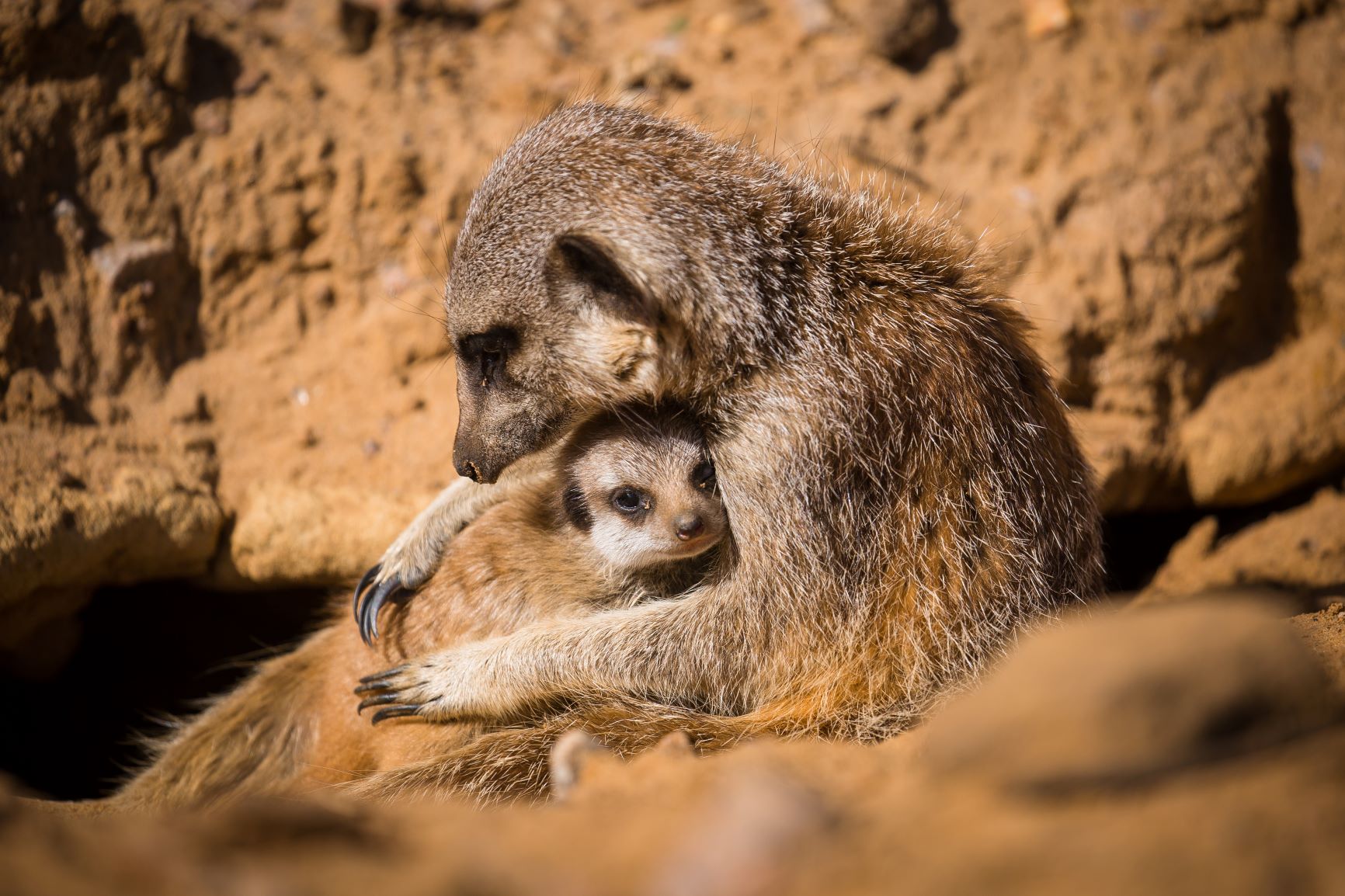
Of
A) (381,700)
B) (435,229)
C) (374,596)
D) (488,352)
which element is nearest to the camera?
(488,352)

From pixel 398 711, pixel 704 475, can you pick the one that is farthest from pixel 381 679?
pixel 704 475

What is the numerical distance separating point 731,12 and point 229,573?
3.89m

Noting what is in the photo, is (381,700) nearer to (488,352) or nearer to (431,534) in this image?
(431,534)

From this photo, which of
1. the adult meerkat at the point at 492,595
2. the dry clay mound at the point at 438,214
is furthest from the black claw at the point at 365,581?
the dry clay mound at the point at 438,214

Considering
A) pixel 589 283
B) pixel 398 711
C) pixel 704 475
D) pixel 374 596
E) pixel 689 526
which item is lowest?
pixel 398 711

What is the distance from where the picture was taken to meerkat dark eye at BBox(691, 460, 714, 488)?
132 inches

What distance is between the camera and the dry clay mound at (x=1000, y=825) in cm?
138

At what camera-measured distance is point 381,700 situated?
3338 millimetres

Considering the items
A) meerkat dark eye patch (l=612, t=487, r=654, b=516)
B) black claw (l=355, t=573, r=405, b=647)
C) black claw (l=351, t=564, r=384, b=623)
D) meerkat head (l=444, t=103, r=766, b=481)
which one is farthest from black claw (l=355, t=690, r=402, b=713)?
meerkat dark eye patch (l=612, t=487, r=654, b=516)

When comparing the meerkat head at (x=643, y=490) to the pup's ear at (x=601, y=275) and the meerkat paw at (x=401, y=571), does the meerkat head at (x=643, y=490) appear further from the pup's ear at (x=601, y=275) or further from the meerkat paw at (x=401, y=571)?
the meerkat paw at (x=401, y=571)

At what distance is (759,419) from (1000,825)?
5.56ft

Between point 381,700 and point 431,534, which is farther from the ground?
point 431,534

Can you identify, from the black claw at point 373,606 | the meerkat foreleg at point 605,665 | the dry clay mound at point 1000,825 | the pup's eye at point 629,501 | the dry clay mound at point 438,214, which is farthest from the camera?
the dry clay mound at point 438,214

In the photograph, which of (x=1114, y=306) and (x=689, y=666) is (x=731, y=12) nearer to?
(x=1114, y=306)
